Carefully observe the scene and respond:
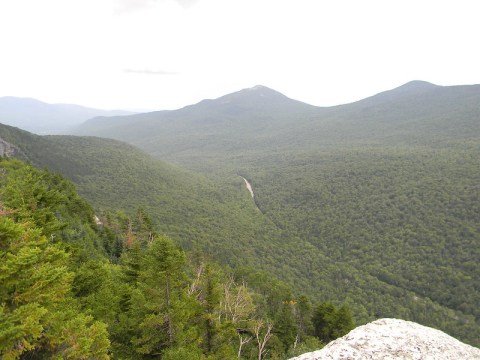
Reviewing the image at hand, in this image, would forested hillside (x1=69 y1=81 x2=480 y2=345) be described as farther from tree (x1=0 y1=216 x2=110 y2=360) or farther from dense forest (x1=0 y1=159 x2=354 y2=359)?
tree (x1=0 y1=216 x2=110 y2=360)

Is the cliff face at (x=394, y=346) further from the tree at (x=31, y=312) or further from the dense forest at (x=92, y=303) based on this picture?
the tree at (x=31, y=312)

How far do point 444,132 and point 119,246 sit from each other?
190224 mm

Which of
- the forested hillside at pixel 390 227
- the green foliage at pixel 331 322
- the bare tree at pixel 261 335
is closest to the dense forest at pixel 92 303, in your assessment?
the bare tree at pixel 261 335

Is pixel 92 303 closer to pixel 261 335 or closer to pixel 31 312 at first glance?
pixel 31 312

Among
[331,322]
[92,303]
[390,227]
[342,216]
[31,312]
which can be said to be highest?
[31,312]

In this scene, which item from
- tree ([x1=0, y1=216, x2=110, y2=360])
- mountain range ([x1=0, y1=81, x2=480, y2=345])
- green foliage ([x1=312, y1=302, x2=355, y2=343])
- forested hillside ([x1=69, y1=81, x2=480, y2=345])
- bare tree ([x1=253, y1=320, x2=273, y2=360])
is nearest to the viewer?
tree ([x1=0, y1=216, x2=110, y2=360])

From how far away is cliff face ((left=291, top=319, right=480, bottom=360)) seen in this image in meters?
9.32

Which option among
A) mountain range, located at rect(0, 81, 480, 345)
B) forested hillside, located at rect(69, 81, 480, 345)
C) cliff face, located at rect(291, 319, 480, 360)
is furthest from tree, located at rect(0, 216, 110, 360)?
forested hillside, located at rect(69, 81, 480, 345)

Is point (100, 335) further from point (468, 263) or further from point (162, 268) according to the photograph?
point (468, 263)

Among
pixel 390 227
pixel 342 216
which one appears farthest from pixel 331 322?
pixel 342 216

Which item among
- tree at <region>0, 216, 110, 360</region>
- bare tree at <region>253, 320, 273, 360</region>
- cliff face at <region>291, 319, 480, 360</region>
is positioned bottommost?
bare tree at <region>253, 320, 273, 360</region>

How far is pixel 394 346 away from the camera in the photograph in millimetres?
9695

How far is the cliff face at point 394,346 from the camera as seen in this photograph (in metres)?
9.32

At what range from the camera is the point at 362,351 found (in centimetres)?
941
